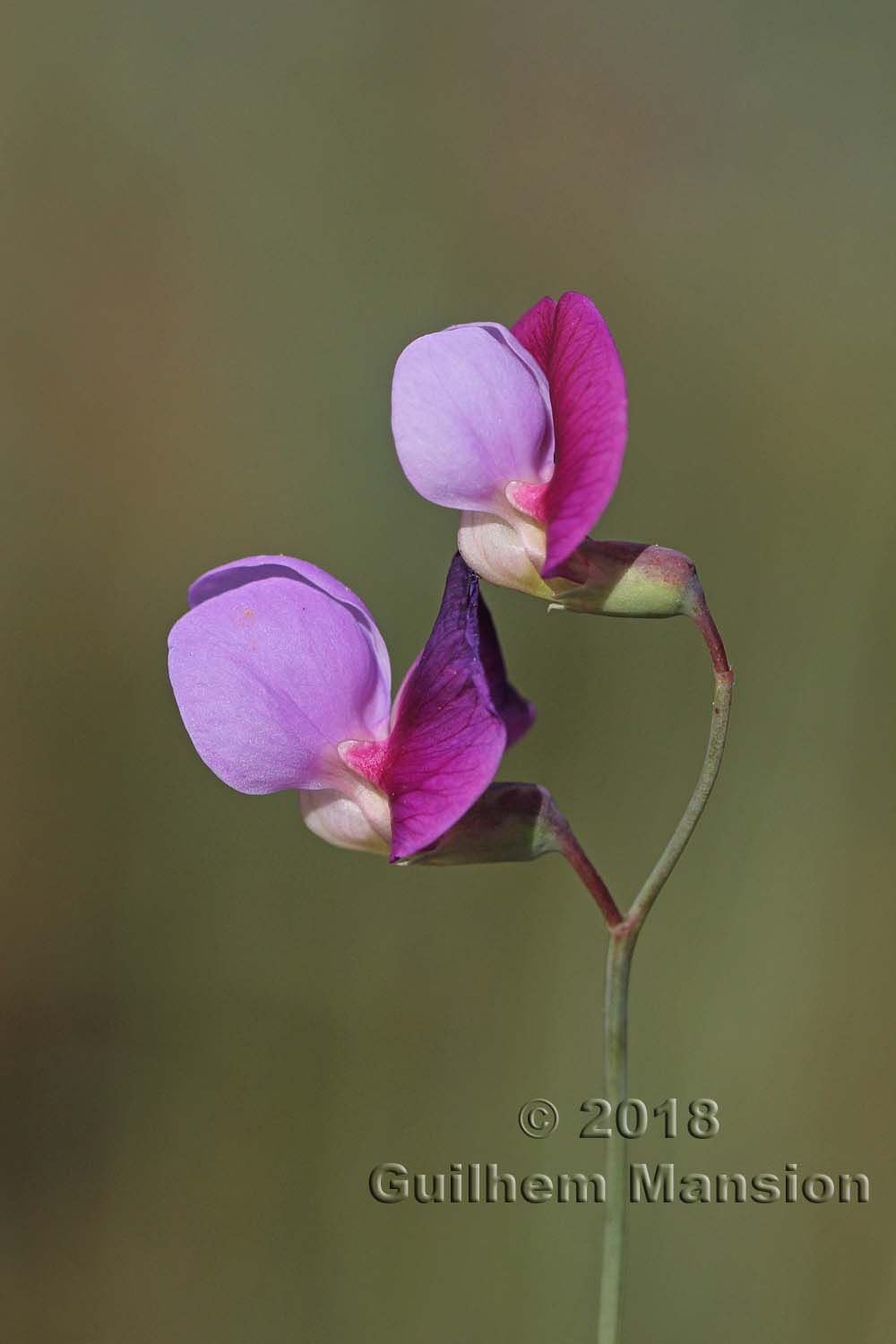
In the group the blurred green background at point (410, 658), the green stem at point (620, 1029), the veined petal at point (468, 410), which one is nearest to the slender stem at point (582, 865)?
the green stem at point (620, 1029)

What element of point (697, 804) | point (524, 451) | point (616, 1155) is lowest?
point (616, 1155)

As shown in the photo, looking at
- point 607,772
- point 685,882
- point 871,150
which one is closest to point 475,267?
point 871,150

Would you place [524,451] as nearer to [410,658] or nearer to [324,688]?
[324,688]

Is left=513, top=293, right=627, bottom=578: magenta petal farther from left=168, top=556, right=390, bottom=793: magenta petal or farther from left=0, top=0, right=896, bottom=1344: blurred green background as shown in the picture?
left=0, top=0, right=896, bottom=1344: blurred green background

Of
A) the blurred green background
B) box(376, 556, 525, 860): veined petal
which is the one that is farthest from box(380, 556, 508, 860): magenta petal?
the blurred green background

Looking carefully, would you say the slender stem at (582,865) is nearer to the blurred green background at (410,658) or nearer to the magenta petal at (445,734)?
the magenta petal at (445,734)

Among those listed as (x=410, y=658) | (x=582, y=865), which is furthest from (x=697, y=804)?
(x=410, y=658)

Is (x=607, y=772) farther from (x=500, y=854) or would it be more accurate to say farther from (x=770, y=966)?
(x=500, y=854)
